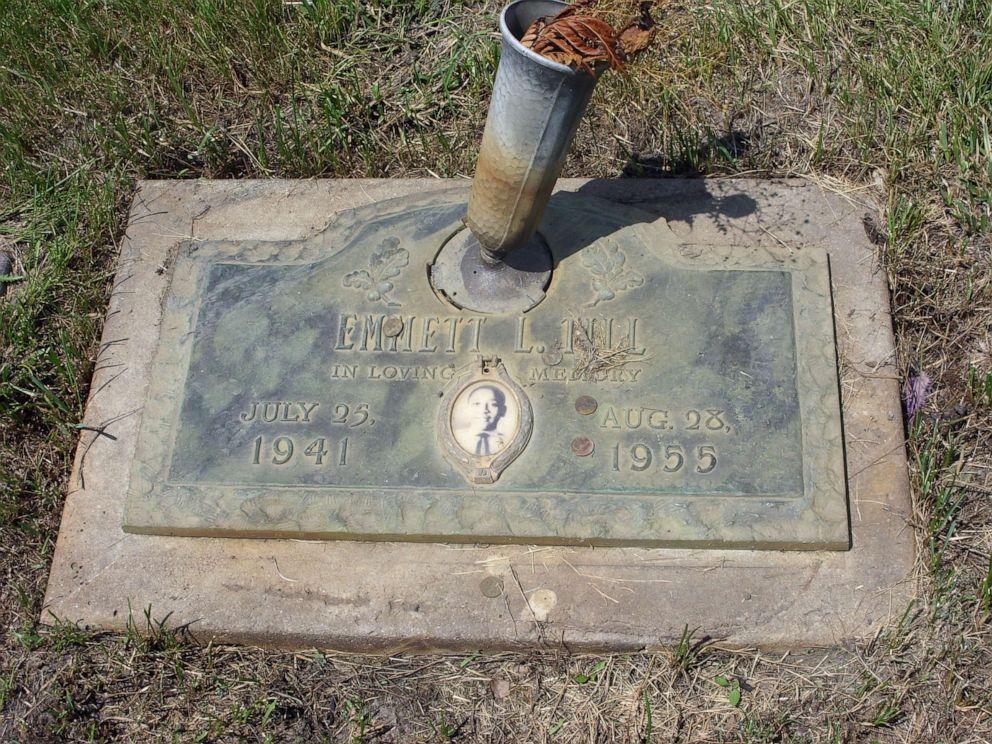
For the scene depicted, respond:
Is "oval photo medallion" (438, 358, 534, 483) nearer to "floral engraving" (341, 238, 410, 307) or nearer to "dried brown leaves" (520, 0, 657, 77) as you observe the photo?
"floral engraving" (341, 238, 410, 307)

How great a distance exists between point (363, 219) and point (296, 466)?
32.3 inches

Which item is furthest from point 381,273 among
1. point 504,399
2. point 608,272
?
point 608,272

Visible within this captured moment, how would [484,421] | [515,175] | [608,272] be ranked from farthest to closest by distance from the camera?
[608,272]
[484,421]
[515,175]

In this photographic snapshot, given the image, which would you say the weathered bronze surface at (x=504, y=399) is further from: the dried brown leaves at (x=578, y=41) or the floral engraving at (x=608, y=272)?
the dried brown leaves at (x=578, y=41)

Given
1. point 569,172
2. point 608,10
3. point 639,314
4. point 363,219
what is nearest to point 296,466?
point 363,219

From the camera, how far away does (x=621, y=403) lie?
101 inches

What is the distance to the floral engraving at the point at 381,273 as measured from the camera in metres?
2.77

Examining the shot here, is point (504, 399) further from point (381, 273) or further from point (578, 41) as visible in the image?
point (578, 41)

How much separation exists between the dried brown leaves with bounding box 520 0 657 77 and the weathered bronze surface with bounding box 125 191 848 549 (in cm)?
73

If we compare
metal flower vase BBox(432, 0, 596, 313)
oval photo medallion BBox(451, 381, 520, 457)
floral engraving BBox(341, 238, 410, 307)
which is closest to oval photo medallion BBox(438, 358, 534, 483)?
oval photo medallion BBox(451, 381, 520, 457)

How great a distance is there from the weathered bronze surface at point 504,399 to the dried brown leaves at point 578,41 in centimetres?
73

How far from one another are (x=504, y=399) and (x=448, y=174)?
3.35ft

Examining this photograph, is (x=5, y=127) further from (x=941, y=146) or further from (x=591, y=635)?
(x=941, y=146)

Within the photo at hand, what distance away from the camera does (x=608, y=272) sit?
9.04ft
